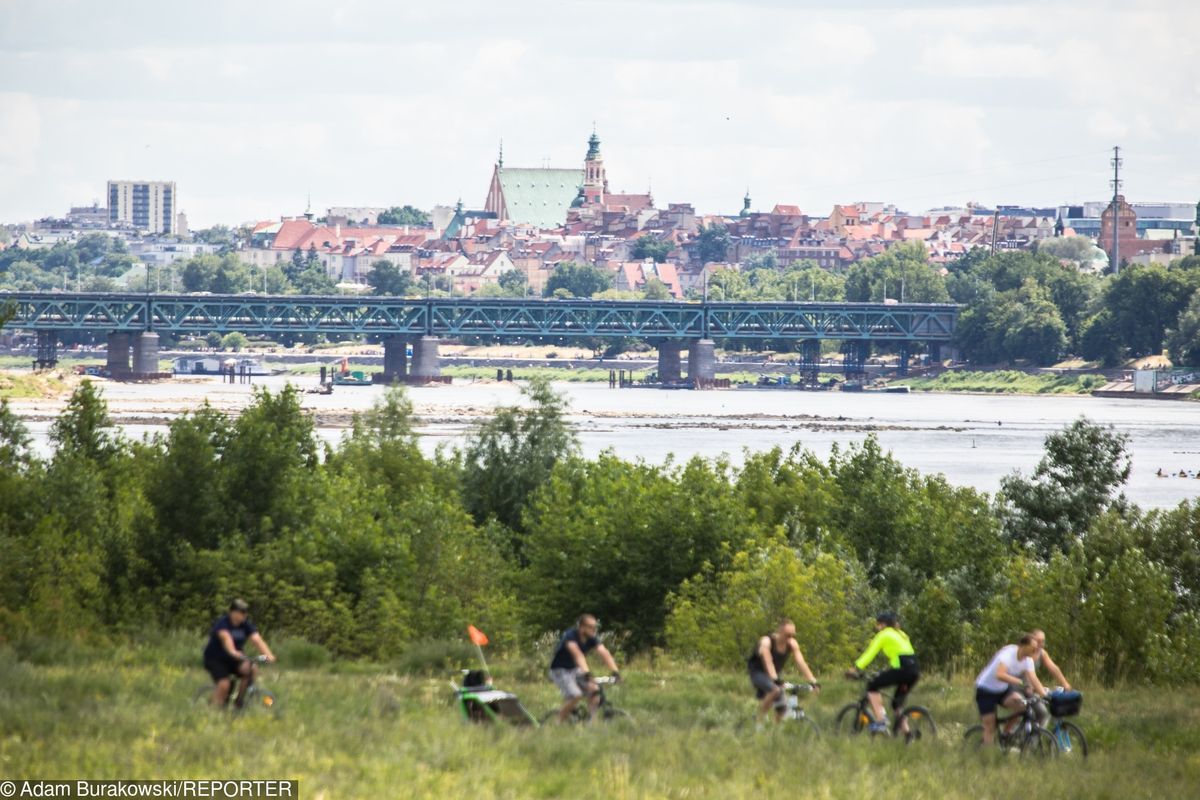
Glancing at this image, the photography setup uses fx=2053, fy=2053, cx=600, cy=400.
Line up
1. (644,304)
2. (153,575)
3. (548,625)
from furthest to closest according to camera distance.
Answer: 1. (644,304)
2. (548,625)
3. (153,575)

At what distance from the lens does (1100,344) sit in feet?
597

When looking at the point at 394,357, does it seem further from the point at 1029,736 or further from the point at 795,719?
the point at 1029,736

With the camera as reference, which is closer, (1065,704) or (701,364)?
(1065,704)

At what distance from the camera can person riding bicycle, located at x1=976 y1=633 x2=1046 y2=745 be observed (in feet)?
72.7

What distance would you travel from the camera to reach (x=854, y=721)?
77.7 ft

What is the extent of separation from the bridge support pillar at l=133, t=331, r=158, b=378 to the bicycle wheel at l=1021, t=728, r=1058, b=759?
576ft

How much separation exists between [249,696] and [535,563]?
21510 millimetres

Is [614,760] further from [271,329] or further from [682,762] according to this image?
[271,329]

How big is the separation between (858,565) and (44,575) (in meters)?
18.2

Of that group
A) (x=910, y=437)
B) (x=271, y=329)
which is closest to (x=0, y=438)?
(x=910, y=437)

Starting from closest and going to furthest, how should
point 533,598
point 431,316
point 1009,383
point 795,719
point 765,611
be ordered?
1. point 795,719
2. point 765,611
3. point 533,598
4. point 1009,383
5. point 431,316

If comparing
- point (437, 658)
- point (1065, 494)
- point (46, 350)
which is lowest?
point (46, 350)

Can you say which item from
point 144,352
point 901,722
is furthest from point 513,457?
point 144,352

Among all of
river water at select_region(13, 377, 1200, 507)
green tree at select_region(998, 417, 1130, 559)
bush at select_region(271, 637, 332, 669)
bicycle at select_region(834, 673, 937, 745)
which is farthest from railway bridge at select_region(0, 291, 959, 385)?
bicycle at select_region(834, 673, 937, 745)
